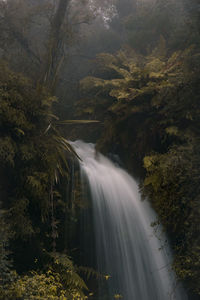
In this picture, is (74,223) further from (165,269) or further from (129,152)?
(129,152)

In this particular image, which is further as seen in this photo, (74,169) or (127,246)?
(74,169)

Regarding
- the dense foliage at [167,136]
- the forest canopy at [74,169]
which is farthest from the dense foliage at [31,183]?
the dense foliage at [167,136]

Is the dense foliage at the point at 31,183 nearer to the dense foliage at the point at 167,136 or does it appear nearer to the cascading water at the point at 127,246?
the cascading water at the point at 127,246

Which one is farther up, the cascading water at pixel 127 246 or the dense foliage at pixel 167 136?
the dense foliage at pixel 167 136

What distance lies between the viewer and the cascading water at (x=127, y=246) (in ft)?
16.3

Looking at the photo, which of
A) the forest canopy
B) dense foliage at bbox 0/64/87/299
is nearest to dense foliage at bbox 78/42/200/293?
the forest canopy

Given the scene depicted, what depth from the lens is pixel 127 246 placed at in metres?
5.24

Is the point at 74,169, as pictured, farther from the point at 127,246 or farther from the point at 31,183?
the point at 127,246

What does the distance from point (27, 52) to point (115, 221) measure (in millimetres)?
6991

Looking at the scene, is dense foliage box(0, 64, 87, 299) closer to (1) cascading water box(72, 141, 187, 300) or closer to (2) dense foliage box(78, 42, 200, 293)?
(1) cascading water box(72, 141, 187, 300)

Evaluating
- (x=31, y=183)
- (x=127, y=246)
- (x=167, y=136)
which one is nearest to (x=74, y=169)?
(x=31, y=183)

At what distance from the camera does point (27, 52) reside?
31.7ft

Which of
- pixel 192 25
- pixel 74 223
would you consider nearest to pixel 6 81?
pixel 74 223

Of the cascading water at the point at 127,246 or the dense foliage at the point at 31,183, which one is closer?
the dense foliage at the point at 31,183
